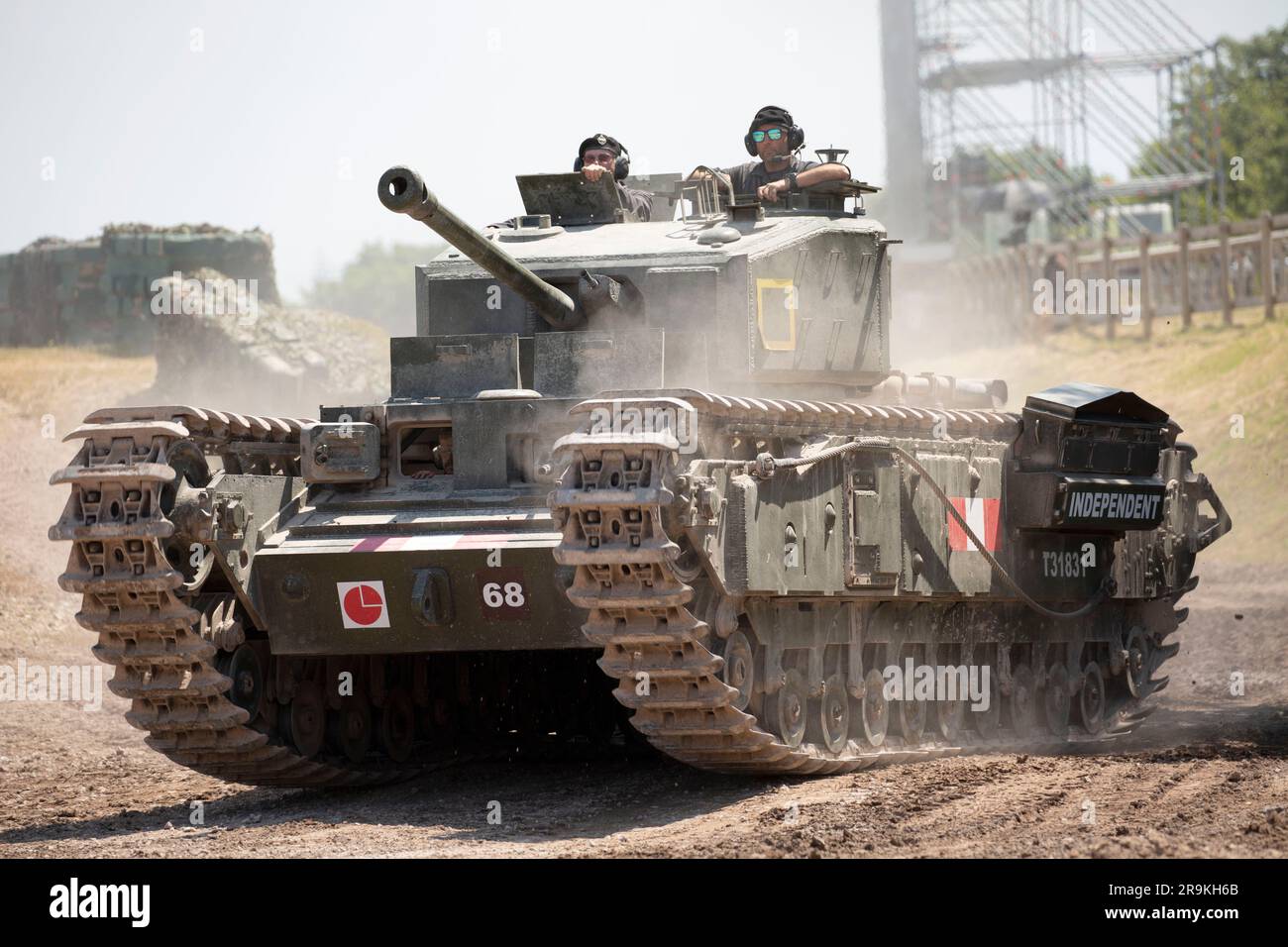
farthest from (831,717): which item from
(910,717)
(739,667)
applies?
(739,667)

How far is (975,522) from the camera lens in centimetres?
1330

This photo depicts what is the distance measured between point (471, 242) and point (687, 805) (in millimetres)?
3424

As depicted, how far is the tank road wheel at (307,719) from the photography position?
11938 mm

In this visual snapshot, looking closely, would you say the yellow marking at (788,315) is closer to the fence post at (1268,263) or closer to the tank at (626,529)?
the tank at (626,529)

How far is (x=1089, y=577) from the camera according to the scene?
47.6ft

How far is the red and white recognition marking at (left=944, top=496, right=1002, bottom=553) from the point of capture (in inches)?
513

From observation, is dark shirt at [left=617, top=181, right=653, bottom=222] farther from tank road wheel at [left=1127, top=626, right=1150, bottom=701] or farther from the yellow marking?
tank road wheel at [left=1127, top=626, right=1150, bottom=701]

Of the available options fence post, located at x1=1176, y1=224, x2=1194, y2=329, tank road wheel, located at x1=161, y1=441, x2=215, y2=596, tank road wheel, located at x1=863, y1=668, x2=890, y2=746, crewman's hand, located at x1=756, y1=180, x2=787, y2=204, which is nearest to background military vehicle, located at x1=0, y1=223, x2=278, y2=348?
fence post, located at x1=1176, y1=224, x2=1194, y2=329

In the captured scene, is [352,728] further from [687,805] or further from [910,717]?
[910,717]

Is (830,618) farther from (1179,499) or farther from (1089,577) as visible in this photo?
(1179,499)

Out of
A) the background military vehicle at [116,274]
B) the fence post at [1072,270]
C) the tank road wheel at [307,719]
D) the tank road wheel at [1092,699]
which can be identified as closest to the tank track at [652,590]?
the tank road wheel at [307,719]

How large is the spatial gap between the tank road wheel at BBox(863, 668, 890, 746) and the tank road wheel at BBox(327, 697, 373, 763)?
3.25 metres

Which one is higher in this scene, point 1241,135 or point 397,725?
point 1241,135
